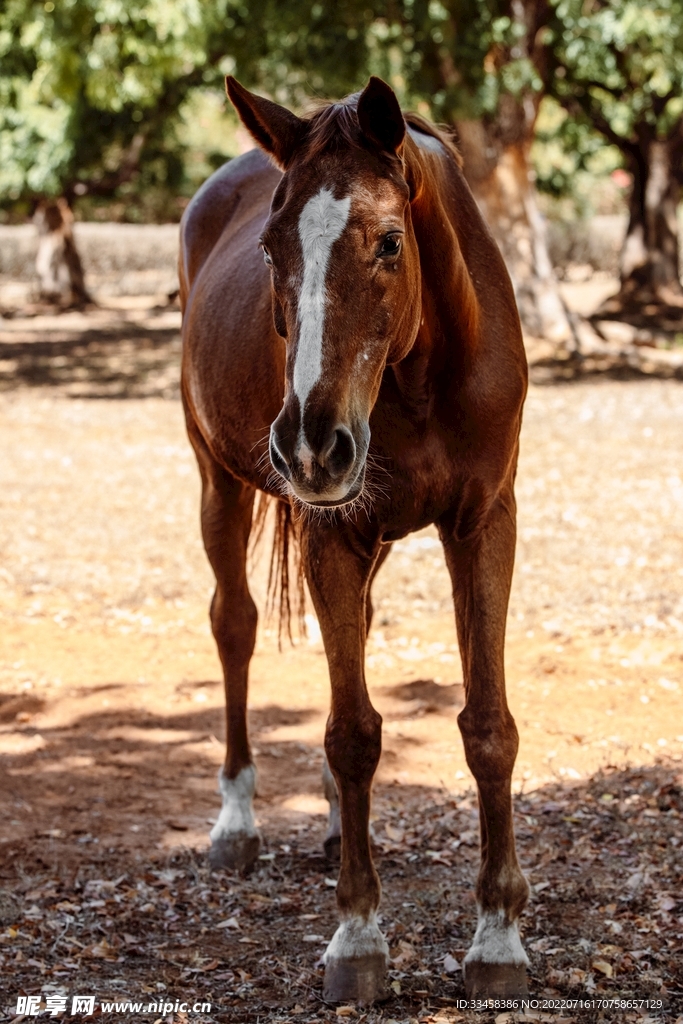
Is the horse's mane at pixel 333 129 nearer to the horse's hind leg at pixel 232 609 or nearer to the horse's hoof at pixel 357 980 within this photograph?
the horse's hind leg at pixel 232 609

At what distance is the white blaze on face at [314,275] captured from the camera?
92.4 inches

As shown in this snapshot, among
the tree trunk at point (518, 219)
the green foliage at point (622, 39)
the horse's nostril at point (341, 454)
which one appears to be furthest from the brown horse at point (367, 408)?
the tree trunk at point (518, 219)

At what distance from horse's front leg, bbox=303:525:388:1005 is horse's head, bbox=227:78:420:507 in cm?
74

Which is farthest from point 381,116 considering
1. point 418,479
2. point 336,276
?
point 418,479

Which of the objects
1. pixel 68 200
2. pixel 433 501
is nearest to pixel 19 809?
pixel 433 501

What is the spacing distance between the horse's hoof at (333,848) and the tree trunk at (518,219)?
1099 centimetres

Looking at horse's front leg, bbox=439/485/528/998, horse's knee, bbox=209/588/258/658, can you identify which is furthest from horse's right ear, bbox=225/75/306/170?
horse's knee, bbox=209/588/258/658

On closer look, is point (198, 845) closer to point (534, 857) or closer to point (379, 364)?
point (534, 857)

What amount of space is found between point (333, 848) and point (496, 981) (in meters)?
1.12

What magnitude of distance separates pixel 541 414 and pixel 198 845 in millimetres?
9088

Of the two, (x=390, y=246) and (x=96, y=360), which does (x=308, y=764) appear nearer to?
(x=390, y=246)

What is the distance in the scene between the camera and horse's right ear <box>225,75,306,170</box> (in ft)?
8.75

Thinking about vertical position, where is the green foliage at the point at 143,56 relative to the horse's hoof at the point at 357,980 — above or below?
above

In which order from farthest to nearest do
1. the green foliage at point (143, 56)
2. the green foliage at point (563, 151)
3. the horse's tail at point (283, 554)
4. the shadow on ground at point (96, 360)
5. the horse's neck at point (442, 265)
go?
the green foliage at point (563, 151) < the shadow on ground at point (96, 360) < the green foliage at point (143, 56) < the horse's tail at point (283, 554) < the horse's neck at point (442, 265)
